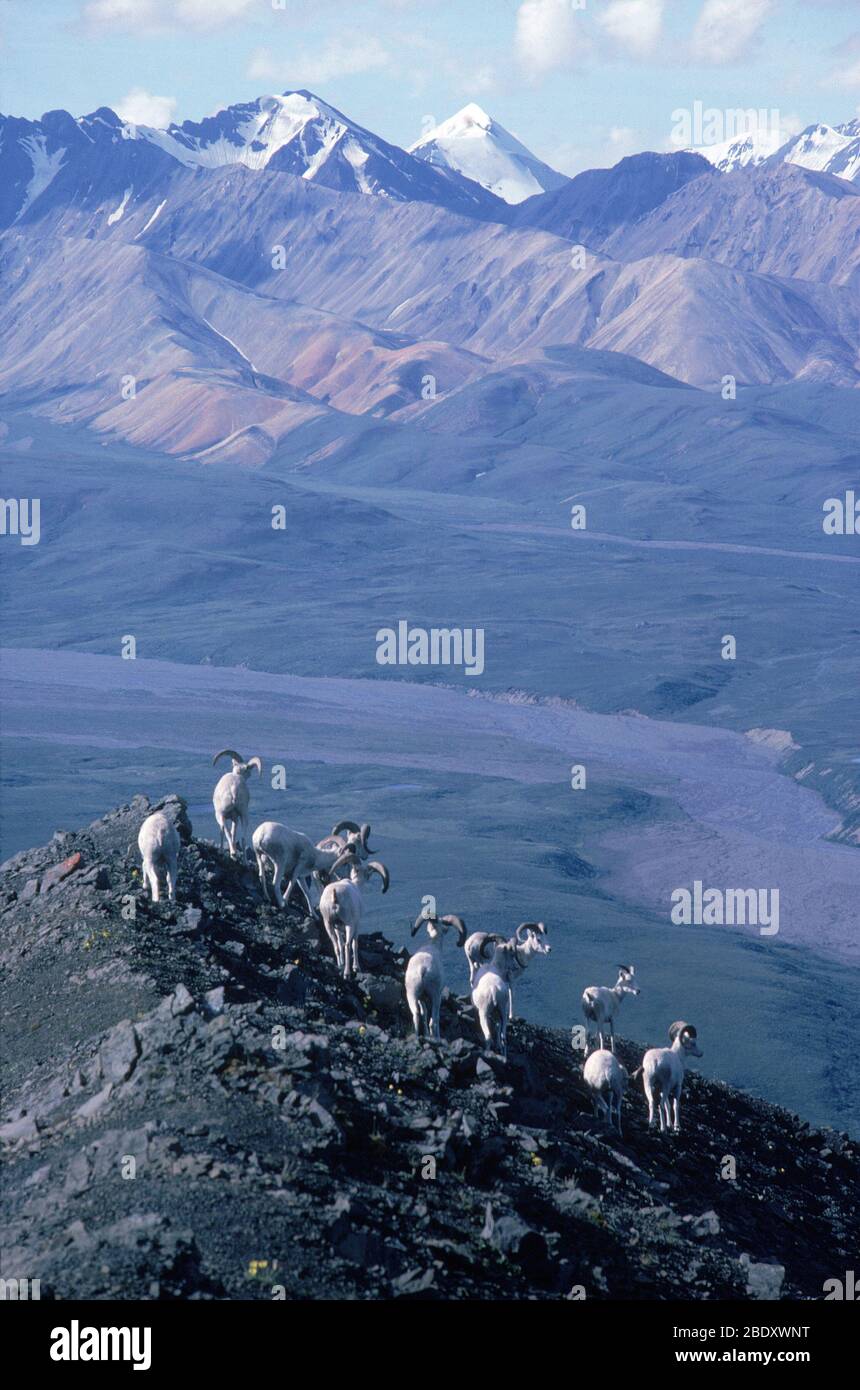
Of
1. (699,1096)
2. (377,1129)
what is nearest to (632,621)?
(699,1096)

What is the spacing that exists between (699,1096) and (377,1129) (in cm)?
1017

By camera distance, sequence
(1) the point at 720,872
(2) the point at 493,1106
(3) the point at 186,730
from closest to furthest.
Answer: (2) the point at 493,1106 → (1) the point at 720,872 → (3) the point at 186,730

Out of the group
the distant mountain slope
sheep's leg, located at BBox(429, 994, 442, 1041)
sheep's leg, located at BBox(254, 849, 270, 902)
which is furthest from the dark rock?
sheep's leg, located at BBox(429, 994, 442, 1041)

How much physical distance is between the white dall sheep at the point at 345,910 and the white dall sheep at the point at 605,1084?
351 centimetres

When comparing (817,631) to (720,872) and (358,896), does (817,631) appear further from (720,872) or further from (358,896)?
(358,896)

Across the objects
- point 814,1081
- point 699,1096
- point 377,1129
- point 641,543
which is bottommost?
point 814,1081

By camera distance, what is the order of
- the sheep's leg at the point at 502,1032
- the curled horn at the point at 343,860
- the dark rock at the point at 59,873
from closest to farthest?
1. the sheep's leg at the point at 502,1032
2. the curled horn at the point at 343,860
3. the dark rock at the point at 59,873

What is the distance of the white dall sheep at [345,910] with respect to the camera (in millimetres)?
22875

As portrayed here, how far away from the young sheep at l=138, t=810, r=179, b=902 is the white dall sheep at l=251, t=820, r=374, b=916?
4.38 feet

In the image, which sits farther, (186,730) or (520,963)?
(186,730)

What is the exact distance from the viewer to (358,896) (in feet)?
76.8

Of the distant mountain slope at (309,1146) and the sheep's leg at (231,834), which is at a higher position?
the sheep's leg at (231,834)

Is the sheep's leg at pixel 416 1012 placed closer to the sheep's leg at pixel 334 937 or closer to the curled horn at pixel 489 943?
the sheep's leg at pixel 334 937

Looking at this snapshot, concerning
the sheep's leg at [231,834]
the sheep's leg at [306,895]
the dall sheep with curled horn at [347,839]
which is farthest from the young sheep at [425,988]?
the sheep's leg at [231,834]
